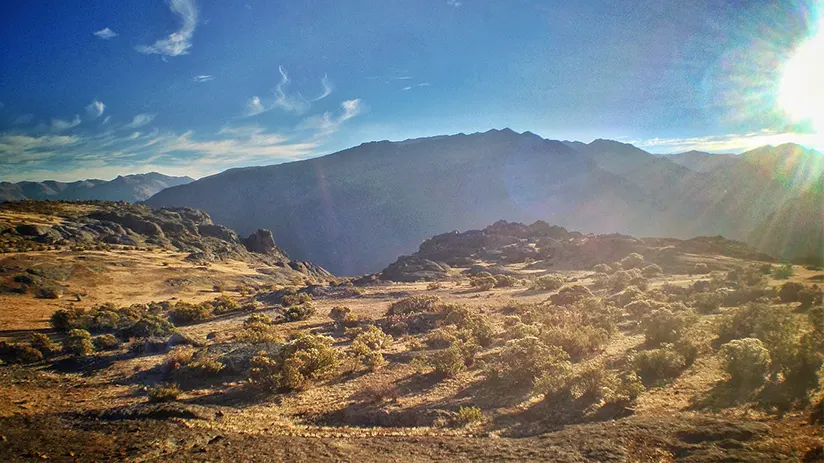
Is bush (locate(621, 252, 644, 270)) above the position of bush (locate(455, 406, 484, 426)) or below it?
below

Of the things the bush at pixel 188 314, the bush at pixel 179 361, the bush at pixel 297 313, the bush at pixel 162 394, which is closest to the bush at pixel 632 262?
the bush at pixel 297 313

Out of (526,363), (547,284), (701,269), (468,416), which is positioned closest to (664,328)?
(526,363)

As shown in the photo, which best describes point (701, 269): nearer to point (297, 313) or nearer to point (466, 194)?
point (297, 313)

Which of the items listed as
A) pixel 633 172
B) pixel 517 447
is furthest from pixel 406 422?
pixel 633 172

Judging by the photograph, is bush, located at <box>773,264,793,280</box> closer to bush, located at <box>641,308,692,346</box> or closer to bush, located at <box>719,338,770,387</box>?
bush, located at <box>641,308,692,346</box>

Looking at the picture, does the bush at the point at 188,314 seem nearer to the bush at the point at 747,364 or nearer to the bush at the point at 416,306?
the bush at the point at 416,306

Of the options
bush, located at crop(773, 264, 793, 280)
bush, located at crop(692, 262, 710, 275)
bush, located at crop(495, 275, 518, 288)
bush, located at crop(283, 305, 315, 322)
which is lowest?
bush, located at crop(692, 262, 710, 275)

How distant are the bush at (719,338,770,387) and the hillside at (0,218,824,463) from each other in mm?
46

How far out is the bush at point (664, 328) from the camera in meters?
12.4

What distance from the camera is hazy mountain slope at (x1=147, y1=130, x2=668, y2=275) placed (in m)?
122

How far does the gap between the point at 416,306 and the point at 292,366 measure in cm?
1087

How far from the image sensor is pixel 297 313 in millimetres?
20047

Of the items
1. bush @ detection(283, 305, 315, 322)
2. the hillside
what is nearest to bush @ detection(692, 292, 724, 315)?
the hillside

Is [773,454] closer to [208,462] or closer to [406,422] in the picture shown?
[406,422]
